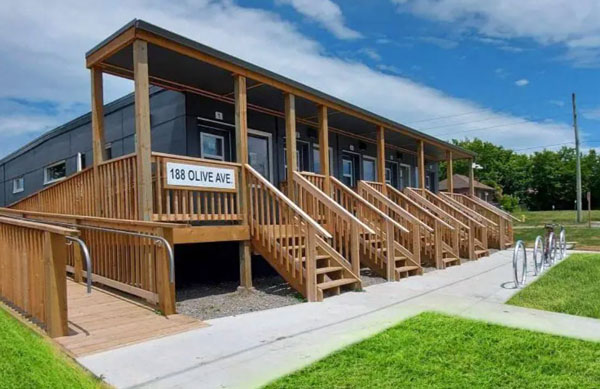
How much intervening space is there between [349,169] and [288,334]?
32.0 feet

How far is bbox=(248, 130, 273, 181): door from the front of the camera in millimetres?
10523

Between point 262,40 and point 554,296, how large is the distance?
927 cm

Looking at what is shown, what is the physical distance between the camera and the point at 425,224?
10.8 m

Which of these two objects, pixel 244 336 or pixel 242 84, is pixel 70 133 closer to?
pixel 242 84

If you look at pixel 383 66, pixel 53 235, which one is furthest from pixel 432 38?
pixel 53 235

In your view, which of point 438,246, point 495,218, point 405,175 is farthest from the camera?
point 405,175

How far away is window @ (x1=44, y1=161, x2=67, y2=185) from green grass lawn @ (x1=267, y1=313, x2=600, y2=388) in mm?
11251

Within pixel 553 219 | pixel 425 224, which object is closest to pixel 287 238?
pixel 425 224

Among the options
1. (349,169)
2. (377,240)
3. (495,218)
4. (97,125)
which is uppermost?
(97,125)

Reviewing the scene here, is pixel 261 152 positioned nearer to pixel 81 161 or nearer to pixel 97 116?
pixel 97 116

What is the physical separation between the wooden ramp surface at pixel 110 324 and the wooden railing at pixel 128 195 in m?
1.20

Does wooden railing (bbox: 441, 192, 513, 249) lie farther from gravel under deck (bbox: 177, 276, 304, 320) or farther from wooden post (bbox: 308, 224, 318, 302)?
wooden post (bbox: 308, 224, 318, 302)

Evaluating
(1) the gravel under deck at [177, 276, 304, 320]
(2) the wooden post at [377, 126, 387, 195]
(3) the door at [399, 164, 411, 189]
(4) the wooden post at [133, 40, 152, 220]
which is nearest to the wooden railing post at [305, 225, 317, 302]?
(1) the gravel under deck at [177, 276, 304, 320]

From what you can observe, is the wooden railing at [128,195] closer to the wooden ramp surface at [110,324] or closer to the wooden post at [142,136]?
the wooden post at [142,136]
